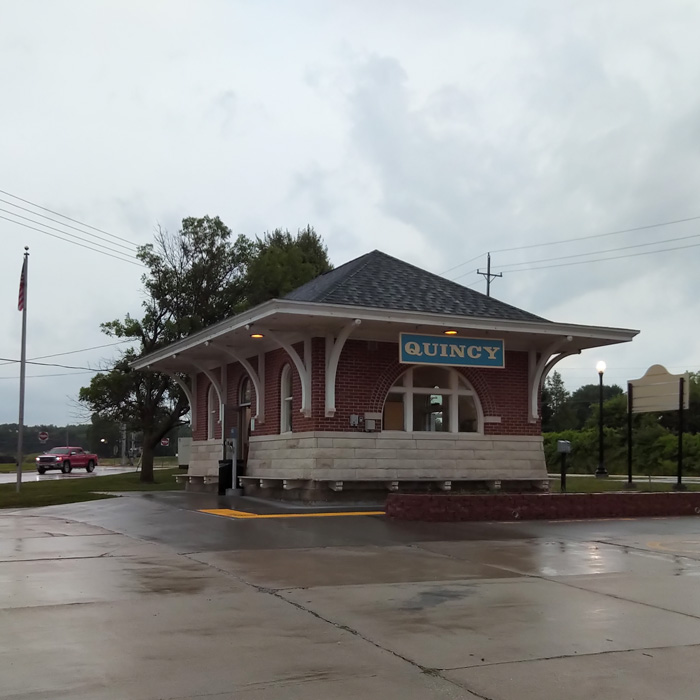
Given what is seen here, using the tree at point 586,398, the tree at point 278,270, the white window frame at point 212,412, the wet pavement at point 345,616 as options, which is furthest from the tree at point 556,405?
the wet pavement at point 345,616

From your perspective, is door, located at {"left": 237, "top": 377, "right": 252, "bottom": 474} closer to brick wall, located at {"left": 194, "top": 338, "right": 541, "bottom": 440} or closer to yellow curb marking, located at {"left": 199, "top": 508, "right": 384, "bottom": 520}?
brick wall, located at {"left": 194, "top": 338, "right": 541, "bottom": 440}

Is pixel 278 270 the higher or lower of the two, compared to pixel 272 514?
higher

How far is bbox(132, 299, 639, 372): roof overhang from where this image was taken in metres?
16.5

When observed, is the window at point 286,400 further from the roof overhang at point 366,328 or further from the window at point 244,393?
the window at point 244,393

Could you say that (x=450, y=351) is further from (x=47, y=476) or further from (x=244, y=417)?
(x=47, y=476)

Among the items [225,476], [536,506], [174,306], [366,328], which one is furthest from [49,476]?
[536,506]

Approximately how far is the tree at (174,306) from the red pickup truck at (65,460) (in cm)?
2117

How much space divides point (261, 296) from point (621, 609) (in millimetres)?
31038

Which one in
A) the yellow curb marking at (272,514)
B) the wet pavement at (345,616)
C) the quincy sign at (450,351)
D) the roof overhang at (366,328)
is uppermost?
the roof overhang at (366,328)

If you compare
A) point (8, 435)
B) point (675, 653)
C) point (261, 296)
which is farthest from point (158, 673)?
point (8, 435)

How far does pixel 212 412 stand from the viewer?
24672mm

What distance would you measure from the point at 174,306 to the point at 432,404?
20.1m

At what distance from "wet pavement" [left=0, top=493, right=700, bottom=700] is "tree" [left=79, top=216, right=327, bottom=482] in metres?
23.8

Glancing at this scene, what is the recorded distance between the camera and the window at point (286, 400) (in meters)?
19.4
